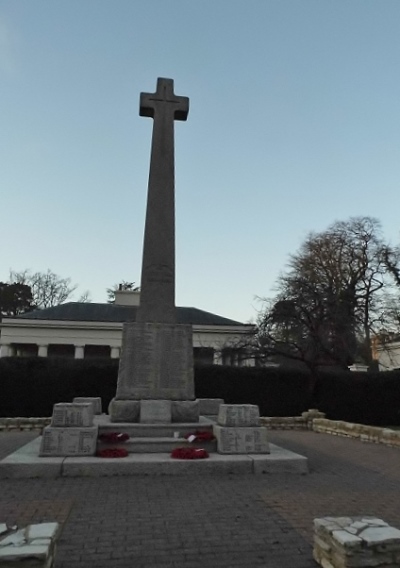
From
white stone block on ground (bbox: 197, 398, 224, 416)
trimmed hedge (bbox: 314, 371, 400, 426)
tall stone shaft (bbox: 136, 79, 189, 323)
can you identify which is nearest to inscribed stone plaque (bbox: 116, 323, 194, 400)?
tall stone shaft (bbox: 136, 79, 189, 323)

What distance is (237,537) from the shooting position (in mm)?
4246

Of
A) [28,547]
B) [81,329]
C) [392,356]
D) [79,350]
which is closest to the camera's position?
[28,547]

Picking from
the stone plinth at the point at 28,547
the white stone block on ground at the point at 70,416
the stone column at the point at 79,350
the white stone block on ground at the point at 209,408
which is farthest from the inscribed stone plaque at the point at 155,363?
the stone column at the point at 79,350

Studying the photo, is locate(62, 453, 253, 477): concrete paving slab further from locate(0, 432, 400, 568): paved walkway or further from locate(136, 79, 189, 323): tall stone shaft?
locate(136, 79, 189, 323): tall stone shaft

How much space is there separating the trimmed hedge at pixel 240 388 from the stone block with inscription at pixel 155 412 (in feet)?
30.9

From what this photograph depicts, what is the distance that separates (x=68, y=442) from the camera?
7.51 metres

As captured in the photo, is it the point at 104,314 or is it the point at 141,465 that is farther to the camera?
the point at 104,314

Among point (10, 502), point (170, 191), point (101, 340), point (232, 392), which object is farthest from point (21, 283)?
point (10, 502)

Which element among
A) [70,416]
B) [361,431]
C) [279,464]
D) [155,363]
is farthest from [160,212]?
[361,431]

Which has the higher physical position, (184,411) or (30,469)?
(184,411)

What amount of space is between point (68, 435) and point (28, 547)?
4.75 meters

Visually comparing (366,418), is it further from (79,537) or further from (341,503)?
(79,537)

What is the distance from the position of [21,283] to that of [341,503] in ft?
162

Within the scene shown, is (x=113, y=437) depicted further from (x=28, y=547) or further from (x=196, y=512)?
(x=28, y=547)
